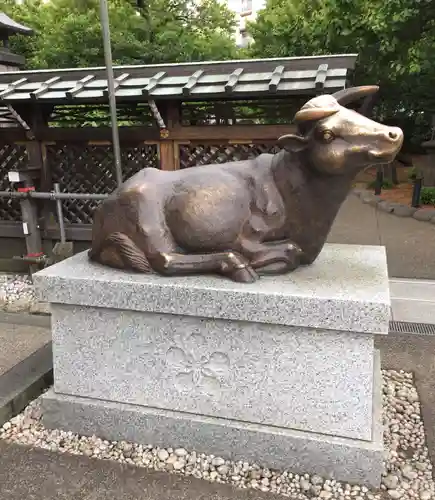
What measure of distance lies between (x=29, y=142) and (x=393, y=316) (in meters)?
5.01

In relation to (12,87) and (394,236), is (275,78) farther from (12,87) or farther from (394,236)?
(394,236)

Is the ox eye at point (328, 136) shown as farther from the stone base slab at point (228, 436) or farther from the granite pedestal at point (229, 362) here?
the stone base slab at point (228, 436)

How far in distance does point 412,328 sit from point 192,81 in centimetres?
354

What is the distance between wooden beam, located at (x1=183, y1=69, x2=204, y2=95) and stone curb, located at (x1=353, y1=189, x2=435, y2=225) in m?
6.44

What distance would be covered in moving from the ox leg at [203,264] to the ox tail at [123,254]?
78 mm

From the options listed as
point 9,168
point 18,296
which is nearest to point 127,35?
point 9,168

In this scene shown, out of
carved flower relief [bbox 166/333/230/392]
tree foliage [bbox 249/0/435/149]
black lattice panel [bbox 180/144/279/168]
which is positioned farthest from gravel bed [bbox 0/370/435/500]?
tree foliage [bbox 249/0/435/149]

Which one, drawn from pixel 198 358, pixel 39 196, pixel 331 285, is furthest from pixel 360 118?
pixel 39 196

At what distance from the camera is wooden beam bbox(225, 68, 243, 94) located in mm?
4852

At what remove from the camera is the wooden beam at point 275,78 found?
4.73 metres

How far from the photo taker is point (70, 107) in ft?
20.8

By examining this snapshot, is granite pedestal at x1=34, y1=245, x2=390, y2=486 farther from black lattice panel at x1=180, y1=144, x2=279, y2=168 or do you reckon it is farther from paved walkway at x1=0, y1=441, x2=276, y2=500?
black lattice panel at x1=180, y1=144, x2=279, y2=168

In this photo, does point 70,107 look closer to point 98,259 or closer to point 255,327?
point 98,259

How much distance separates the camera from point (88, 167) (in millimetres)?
6105
